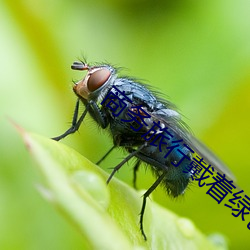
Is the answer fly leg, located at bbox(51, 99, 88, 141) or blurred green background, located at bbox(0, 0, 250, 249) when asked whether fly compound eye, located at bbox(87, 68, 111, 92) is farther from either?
blurred green background, located at bbox(0, 0, 250, 249)

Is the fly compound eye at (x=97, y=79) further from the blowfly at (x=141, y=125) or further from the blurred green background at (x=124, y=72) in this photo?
the blurred green background at (x=124, y=72)

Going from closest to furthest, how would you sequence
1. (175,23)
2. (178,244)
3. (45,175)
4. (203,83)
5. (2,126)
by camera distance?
1. (45,175)
2. (178,244)
3. (2,126)
4. (203,83)
5. (175,23)

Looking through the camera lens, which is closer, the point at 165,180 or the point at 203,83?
the point at 165,180

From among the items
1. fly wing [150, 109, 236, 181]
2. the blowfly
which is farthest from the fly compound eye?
fly wing [150, 109, 236, 181]

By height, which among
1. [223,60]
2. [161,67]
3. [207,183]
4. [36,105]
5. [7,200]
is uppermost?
[223,60]

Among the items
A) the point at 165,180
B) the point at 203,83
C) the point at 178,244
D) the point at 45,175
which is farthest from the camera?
the point at 203,83

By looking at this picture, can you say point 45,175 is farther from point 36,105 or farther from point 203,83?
point 203,83

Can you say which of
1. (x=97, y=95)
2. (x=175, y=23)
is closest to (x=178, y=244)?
(x=97, y=95)

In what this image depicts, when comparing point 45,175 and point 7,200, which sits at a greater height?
point 45,175
